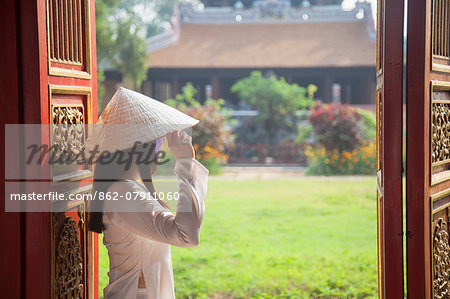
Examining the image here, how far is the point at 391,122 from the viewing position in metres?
2.09

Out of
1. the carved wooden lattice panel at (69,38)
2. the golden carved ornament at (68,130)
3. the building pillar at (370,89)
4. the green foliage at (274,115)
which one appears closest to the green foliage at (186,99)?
the green foliage at (274,115)

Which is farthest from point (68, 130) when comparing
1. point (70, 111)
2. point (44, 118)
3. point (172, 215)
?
point (172, 215)

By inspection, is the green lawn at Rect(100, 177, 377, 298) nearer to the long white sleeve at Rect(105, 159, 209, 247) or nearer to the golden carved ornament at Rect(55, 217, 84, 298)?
the golden carved ornament at Rect(55, 217, 84, 298)

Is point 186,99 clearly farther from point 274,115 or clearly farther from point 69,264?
point 69,264

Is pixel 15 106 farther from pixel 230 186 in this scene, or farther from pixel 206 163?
pixel 206 163

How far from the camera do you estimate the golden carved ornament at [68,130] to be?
220 cm

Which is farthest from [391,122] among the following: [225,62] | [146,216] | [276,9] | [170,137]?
[276,9]

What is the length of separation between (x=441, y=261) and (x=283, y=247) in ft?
11.0

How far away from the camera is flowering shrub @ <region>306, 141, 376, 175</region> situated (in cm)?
1102

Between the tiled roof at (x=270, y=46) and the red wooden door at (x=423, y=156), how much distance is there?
15222mm

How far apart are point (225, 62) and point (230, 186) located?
8.87 meters

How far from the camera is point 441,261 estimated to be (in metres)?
2.36

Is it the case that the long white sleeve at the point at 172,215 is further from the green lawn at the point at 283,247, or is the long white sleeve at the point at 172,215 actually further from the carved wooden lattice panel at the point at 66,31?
the green lawn at the point at 283,247

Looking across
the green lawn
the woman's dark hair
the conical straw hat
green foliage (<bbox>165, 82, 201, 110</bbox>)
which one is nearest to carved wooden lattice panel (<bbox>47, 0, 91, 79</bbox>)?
the conical straw hat
